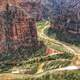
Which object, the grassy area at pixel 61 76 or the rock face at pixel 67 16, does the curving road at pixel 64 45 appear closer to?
the rock face at pixel 67 16

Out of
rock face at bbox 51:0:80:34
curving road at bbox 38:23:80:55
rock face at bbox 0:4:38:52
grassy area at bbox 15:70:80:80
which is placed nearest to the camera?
grassy area at bbox 15:70:80:80

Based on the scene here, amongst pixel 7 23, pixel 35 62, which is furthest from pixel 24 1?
pixel 35 62

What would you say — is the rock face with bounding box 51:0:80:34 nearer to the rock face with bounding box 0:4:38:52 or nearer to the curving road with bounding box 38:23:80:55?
the curving road with bounding box 38:23:80:55

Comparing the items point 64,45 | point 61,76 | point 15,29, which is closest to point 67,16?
point 64,45

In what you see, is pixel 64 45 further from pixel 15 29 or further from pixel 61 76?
pixel 61 76

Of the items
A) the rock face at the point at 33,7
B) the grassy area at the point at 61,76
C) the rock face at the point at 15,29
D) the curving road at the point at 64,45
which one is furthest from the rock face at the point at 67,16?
the grassy area at the point at 61,76

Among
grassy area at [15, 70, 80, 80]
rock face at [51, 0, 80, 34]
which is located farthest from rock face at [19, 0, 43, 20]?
grassy area at [15, 70, 80, 80]

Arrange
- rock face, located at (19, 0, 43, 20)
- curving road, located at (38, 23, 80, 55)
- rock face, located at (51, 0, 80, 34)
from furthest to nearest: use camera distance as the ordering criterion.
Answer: rock face, located at (51, 0, 80, 34) < rock face, located at (19, 0, 43, 20) < curving road, located at (38, 23, 80, 55)

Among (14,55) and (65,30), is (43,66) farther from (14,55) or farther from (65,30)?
(65,30)

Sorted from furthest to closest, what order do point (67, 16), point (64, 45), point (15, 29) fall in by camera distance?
point (67, 16) → point (64, 45) → point (15, 29)

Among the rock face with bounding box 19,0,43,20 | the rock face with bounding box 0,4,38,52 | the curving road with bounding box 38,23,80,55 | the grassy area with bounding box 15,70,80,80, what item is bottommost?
the grassy area with bounding box 15,70,80,80
